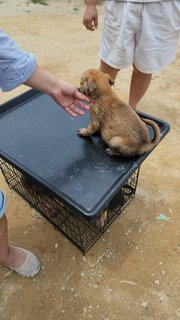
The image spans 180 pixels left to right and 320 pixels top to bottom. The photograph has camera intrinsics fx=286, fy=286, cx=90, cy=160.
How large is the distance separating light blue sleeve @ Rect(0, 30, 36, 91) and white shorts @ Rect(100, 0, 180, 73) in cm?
88

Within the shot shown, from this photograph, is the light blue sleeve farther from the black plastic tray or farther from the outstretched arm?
the black plastic tray

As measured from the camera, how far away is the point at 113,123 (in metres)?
1.45

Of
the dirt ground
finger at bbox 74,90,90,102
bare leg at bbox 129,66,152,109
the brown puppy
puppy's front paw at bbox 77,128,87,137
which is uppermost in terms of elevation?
finger at bbox 74,90,90,102

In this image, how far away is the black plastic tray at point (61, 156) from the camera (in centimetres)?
128

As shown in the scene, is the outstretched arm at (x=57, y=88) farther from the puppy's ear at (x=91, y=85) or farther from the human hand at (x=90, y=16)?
the human hand at (x=90, y=16)

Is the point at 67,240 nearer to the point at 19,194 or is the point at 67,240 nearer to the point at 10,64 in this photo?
the point at 19,194

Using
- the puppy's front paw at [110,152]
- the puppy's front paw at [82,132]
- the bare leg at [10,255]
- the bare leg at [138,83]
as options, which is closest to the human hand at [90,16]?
the bare leg at [138,83]

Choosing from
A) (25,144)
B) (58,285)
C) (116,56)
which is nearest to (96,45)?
(116,56)

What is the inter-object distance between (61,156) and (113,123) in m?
0.31

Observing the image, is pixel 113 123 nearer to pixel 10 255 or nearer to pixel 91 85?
pixel 91 85

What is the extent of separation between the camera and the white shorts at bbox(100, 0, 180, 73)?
173 cm

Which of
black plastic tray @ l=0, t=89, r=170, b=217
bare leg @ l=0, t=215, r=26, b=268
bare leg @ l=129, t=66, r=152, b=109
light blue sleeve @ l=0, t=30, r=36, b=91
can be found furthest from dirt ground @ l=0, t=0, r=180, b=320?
light blue sleeve @ l=0, t=30, r=36, b=91

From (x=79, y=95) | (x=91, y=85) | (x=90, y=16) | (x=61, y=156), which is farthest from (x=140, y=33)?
(x=61, y=156)

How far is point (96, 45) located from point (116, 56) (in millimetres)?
2207
